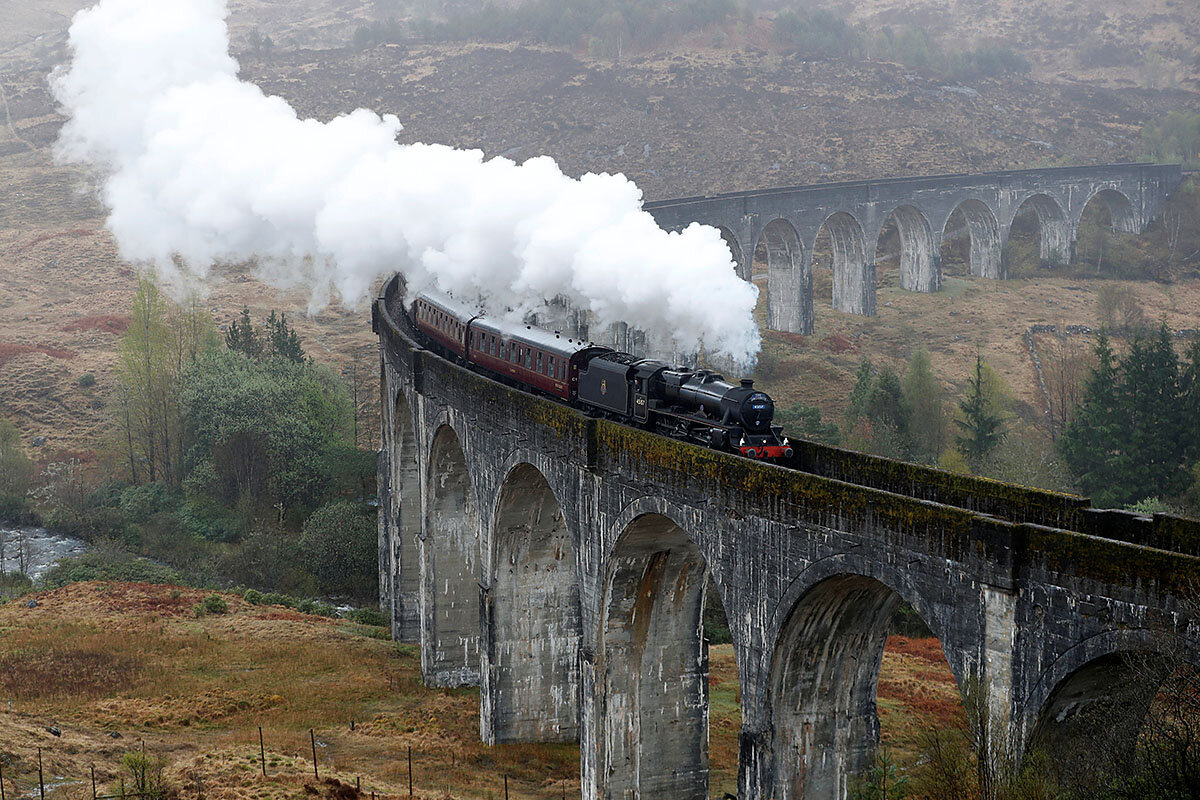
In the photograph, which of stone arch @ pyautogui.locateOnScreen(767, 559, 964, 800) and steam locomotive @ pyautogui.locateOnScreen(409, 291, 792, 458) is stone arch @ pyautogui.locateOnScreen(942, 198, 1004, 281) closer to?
steam locomotive @ pyautogui.locateOnScreen(409, 291, 792, 458)

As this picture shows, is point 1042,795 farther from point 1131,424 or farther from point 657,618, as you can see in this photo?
point 1131,424

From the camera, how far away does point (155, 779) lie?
26359 millimetres

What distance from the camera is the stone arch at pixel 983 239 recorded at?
327 ft

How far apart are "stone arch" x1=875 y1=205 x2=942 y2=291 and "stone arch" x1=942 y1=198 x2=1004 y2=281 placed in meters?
4.23

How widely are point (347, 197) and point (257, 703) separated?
1925 cm

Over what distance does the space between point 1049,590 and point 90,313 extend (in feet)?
290

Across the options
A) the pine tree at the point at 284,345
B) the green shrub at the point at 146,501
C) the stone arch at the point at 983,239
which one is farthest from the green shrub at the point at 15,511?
the stone arch at the point at 983,239

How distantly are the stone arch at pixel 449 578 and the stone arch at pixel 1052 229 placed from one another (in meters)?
76.4

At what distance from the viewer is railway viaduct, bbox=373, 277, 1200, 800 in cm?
1630

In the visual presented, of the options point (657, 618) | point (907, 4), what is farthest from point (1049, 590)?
point (907, 4)

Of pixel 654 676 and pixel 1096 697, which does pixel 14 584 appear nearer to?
pixel 654 676

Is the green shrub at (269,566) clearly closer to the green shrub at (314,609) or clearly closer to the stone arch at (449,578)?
the green shrub at (314,609)

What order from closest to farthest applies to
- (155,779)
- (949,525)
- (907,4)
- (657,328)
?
(949,525) → (155,779) → (657,328) → (907,4)

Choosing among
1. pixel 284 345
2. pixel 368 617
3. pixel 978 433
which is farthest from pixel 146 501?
pixel 978 433
